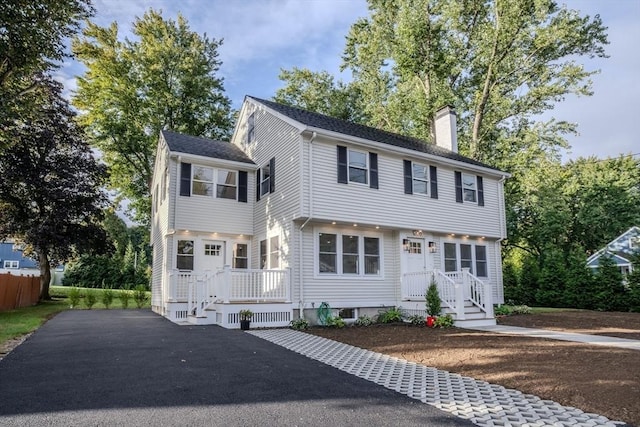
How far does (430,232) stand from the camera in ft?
47.2

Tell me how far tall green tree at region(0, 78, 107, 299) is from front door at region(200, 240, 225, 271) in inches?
394

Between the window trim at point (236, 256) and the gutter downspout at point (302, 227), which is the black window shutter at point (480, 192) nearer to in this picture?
the gutter downspout at point (302, 227)

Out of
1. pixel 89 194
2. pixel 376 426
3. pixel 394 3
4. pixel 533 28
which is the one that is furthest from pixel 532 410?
pixel 394 3

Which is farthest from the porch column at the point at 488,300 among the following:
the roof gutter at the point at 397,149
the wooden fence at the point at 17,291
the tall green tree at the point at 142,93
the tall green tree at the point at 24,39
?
the tall green tree at the point at 142,93

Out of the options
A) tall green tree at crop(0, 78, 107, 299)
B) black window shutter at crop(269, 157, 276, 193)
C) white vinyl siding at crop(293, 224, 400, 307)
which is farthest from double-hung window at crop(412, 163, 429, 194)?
tall green tree at crop(0, 78, 107, 299)

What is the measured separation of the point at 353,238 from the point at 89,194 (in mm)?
15017

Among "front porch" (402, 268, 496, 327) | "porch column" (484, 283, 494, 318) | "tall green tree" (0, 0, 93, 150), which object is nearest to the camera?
"tall green tree" (0, 0, 93, 150)

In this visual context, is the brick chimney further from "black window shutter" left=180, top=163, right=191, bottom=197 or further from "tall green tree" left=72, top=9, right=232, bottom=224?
"tall green tree" left=72, top=9, right=232, bottom=224

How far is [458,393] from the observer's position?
16.2 ft

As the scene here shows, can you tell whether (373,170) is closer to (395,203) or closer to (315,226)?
(395,203)

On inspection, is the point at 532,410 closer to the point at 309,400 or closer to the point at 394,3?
the point at 309,400

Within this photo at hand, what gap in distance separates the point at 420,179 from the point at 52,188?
17.0 meters

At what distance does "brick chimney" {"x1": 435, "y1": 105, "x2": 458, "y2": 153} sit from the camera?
18875 millimetres

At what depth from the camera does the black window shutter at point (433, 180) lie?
47.5 feet
